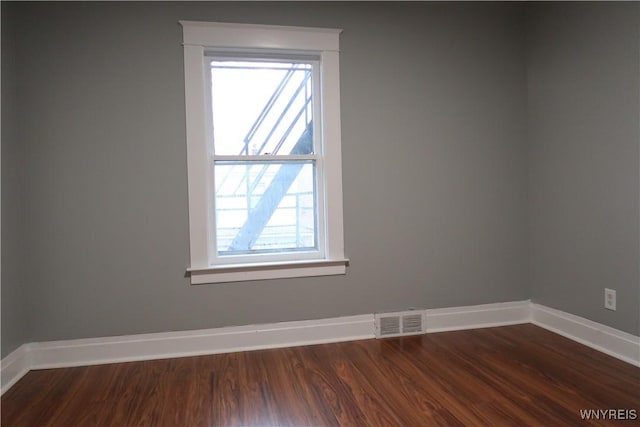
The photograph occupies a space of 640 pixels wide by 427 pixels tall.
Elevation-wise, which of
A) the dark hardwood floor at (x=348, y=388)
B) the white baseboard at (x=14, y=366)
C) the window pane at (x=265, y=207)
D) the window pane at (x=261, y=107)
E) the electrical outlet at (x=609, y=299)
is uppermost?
the window pane at (x=261, y=107)

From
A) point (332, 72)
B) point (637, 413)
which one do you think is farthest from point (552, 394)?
point (332, 72)

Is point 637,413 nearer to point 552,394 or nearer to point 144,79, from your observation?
point 552,394

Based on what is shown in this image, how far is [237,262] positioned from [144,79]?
4.29 ft

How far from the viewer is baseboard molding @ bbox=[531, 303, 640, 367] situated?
7.59 feet

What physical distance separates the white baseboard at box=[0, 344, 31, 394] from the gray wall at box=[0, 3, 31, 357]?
1.5 inches

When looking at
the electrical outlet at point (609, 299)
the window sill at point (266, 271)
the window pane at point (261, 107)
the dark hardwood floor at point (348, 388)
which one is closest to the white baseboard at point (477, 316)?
the dark hardwood floor at point (348, 388)

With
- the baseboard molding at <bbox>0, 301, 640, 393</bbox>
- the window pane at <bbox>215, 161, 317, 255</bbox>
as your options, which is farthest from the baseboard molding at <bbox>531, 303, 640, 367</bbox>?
the window pane at <bbox>215, 161, 317, 255</bbox>

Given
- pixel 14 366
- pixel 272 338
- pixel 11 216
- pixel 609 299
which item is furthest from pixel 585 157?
pixel 14 366

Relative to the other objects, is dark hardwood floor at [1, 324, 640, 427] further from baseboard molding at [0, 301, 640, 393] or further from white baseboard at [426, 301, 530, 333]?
white baseboard at [426, 301, 530, 333]

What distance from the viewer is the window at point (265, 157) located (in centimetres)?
260

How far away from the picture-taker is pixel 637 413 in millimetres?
1771

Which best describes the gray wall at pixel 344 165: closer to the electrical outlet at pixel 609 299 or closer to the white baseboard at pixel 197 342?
the white baseboard at pixel 197 342

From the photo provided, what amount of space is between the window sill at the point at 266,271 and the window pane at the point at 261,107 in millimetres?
769

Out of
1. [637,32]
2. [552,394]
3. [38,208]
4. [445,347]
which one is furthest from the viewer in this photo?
[445,347]
